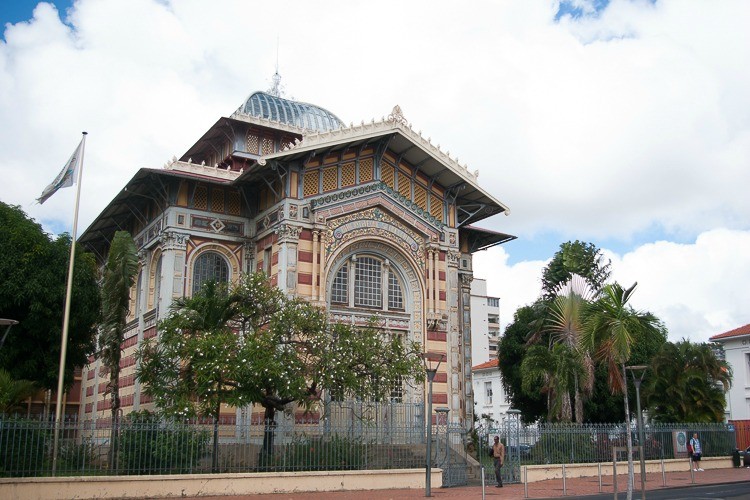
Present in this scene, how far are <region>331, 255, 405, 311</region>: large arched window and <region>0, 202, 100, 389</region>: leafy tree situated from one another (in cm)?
951

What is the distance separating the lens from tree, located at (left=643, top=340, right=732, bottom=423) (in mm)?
33812

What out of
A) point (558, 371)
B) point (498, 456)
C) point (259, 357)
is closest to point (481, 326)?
point (558, 371)

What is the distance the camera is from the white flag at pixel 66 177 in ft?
77.9

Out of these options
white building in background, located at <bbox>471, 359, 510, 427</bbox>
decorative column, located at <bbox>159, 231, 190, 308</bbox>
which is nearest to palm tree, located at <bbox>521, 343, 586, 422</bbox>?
decorative column, located at <bbox>159, 231, 190, 308</bbox>

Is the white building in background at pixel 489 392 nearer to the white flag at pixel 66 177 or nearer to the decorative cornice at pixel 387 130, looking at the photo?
the decorative cornice at pixel 387 130

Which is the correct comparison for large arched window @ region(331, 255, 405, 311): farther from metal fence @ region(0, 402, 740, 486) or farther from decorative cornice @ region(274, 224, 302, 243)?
metal fence @ region(0, 402, 740, 486)

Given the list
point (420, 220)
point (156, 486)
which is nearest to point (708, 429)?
point (420, 220)

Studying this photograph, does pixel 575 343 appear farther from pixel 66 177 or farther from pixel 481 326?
pixel 481 326

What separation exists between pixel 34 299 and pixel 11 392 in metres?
6.69

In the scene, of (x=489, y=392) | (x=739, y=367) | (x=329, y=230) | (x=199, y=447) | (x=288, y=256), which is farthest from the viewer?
(x=489, y=392)

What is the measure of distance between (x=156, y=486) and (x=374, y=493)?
5.88 metres

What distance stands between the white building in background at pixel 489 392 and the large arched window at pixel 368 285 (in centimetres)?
3470

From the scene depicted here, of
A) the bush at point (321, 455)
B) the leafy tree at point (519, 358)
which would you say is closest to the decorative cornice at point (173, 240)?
the bush at point (321, 455)

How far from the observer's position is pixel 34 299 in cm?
2661
